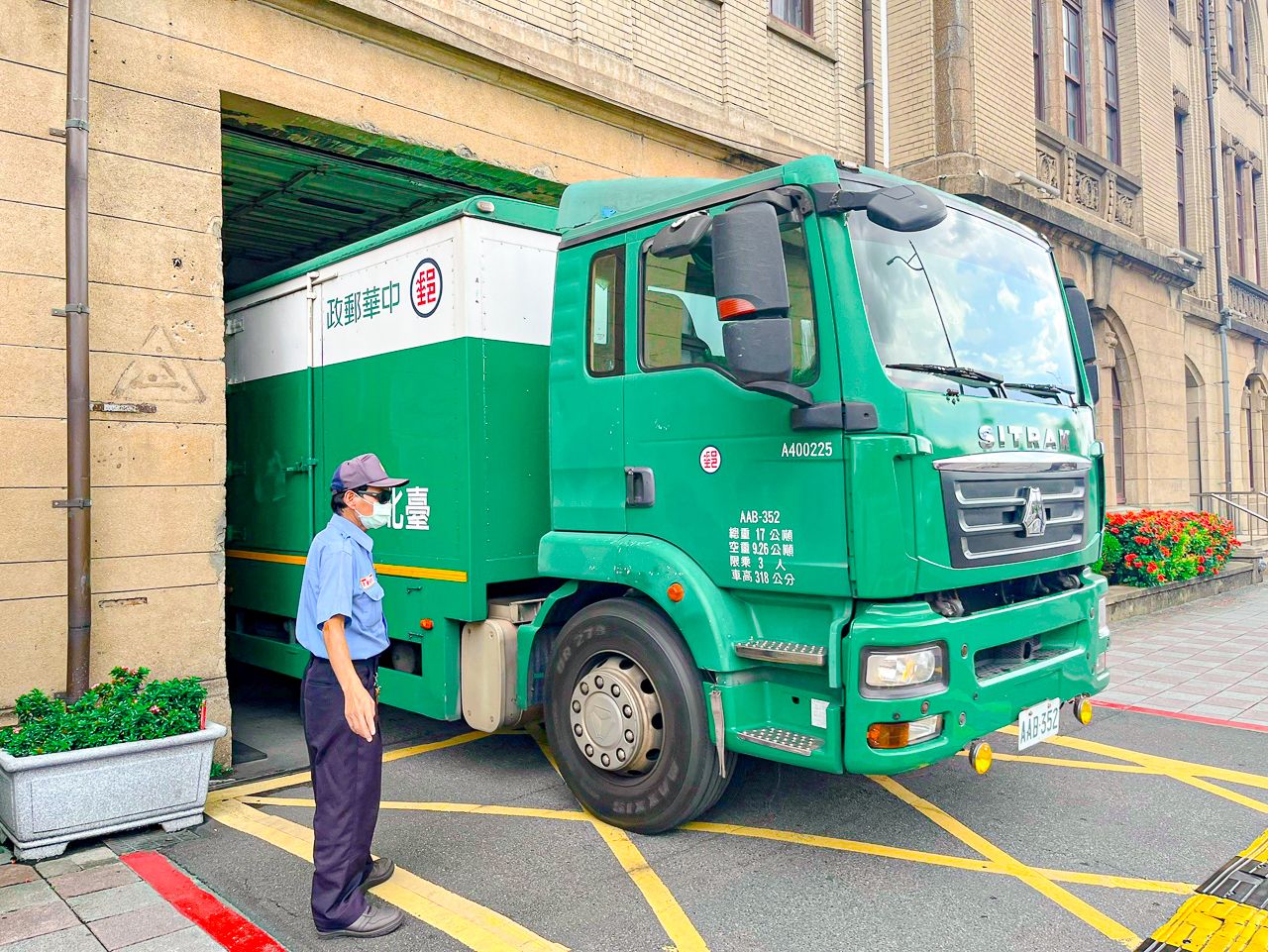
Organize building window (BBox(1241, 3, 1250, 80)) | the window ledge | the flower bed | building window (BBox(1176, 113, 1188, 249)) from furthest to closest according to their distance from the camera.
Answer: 1. building window (BBox(1241, 3, 1250, 80))
2. building window (BBox(1176, 113, 1188, 249))
3. the flower bed
4. the window ledge

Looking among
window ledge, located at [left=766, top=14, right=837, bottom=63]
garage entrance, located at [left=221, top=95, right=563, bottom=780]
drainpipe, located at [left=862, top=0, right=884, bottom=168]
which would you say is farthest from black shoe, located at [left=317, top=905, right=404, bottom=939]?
drainpipe, located at [left=862, top=0, right=884, bottom=168]

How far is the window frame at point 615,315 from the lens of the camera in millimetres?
4781

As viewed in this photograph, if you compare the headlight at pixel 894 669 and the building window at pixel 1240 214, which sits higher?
the building window at pixel 1240 214

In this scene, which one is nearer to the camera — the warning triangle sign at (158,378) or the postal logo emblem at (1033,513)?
the postal logo emblem at (1033,513)

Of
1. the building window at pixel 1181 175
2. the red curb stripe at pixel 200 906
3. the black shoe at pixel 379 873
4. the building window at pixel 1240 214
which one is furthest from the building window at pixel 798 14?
the building window at pixel 1240 214

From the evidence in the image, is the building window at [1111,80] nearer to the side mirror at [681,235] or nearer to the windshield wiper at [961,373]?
the windshield wiper at [961,373]

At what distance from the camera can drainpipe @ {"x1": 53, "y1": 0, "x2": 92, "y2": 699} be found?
5.17m

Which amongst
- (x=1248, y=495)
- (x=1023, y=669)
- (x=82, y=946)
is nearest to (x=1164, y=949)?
(x=1023, y=669)

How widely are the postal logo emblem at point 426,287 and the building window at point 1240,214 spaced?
22.8 meters

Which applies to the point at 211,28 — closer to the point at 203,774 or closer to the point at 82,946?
the point at 203,774

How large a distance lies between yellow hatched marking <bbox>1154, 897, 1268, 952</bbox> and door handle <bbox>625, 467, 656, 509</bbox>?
2.63 metres

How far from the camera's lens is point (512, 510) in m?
5.33

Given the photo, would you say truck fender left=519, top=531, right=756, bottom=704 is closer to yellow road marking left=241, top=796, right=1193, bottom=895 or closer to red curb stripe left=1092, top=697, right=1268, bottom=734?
yellow road marking left=241, top=796, right=1193, bottom=895

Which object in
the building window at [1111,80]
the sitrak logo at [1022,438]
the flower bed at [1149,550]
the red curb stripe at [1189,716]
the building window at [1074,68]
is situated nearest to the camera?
the sitrak logo at [1022,438]
